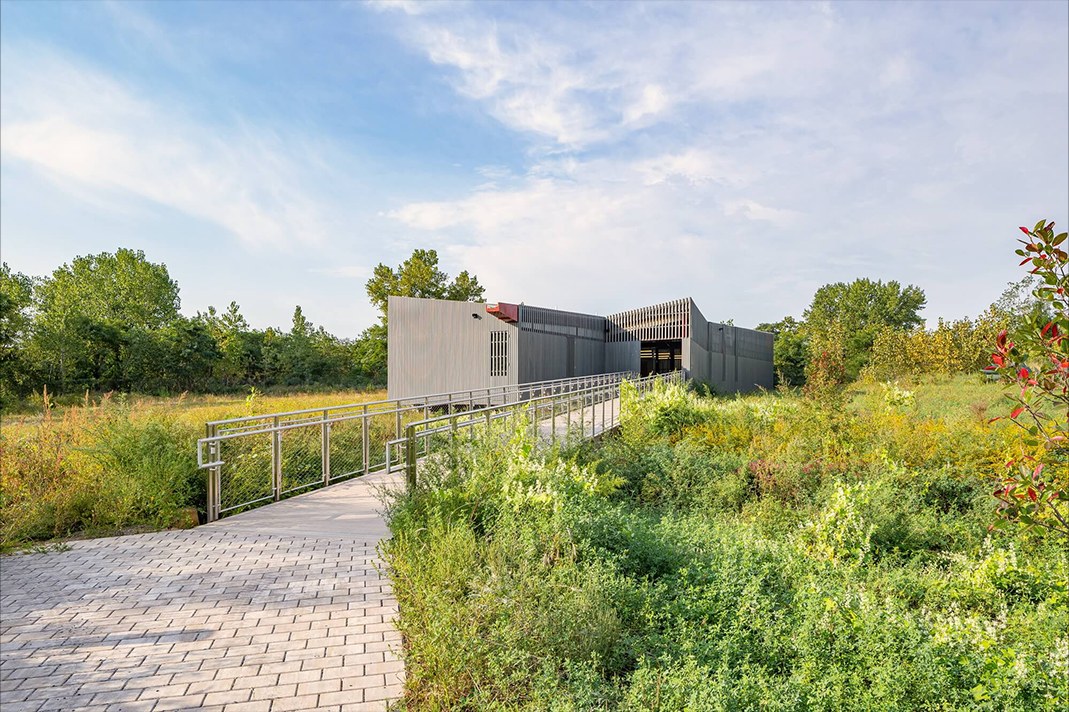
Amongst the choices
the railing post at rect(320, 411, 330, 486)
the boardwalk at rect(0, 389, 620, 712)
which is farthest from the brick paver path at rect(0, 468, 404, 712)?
the railing post at rect(320, 411, 330, 486)

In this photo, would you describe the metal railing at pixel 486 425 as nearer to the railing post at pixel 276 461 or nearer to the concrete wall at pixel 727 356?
the railing post at pixel 276 461

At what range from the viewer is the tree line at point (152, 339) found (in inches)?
1291

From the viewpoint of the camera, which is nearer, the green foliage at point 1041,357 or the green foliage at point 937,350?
the green foliage at point 1041,357

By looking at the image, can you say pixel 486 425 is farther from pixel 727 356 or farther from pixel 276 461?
pixel 727 356

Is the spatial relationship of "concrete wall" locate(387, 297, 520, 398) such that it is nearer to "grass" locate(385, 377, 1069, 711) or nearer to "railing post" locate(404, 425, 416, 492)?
"grass" locate(385, 377, 1069, 711)

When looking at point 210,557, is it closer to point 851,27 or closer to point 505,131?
point 851,27

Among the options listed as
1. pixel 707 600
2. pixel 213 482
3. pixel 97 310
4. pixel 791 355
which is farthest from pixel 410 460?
pixel 791 355

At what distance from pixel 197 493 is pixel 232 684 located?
430cm

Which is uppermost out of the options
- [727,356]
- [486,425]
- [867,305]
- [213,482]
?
[867,305]

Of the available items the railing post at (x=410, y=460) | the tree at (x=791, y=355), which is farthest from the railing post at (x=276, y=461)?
the tree at (x=791, y=355)

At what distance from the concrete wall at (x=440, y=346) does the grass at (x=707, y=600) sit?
16267mm

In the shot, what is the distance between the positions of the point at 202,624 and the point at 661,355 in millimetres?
32460

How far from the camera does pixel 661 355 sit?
35.1 meters

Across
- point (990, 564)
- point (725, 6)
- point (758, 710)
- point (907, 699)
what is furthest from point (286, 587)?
point (725, 6)
